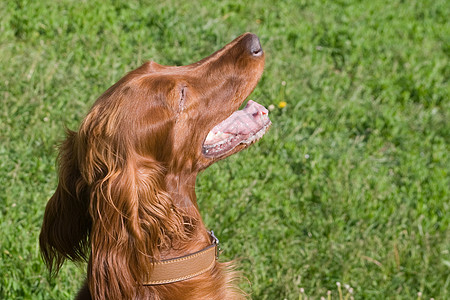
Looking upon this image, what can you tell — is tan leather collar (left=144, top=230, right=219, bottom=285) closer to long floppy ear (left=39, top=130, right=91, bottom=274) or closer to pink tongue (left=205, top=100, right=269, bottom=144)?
long floppy ear (left=39, top=130, right=91, bottom=274)

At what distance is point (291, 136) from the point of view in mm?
4938

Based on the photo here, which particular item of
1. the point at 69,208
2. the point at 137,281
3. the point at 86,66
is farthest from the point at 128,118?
the point at 86,66

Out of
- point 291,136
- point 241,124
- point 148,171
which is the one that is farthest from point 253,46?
point 291,136

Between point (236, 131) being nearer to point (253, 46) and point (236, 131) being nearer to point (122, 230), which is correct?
point (253, 46)

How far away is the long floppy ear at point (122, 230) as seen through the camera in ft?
8.43

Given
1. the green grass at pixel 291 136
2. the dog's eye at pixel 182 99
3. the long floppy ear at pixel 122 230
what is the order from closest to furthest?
the long floppy ear at pixel 122 230 → the dog's eye at pixel 182 99 → the green grass at pixel 291 136

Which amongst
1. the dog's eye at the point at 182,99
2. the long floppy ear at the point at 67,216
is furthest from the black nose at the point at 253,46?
the long floppy ear at the point at 67,216

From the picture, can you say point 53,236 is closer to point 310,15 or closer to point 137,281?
point 137,281

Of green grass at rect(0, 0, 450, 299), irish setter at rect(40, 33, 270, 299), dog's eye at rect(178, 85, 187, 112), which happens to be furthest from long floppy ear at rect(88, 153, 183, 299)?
green grass at rect(0, 0, 450, 299)

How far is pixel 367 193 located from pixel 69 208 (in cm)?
242

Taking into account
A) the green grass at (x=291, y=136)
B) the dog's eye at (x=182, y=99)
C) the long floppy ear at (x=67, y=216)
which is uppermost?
the dog's eye at (x=182, y=99)

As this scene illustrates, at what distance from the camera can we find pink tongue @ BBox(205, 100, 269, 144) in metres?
3.06

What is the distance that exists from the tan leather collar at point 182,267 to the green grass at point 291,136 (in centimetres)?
97

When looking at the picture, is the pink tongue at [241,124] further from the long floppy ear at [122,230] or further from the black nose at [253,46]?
the long floppy ear at [122,230]
